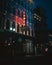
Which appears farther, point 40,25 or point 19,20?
point 40,25

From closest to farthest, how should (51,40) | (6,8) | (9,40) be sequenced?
(9,40), (6,8), (51,40)

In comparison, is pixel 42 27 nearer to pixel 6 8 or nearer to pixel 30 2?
pixel 30 2

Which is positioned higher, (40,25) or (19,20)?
(40,25)

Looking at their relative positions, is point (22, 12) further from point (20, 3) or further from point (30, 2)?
point (30, 2)

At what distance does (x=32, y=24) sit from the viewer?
64312mm

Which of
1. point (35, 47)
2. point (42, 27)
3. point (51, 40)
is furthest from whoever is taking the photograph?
point (51, 40)

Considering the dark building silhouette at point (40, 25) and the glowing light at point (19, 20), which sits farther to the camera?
the dark building silhouette at point (40, 25)

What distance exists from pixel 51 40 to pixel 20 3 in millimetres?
36209

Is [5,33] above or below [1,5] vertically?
below

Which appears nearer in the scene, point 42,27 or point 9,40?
point 9,40

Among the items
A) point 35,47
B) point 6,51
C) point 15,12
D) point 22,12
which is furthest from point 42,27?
point 6,51

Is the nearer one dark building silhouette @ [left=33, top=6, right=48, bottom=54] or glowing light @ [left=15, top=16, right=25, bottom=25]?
glowing light @ [left=15, top=16, right=25, bottom=25]

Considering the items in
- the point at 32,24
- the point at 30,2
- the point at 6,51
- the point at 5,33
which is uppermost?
the point at 30,2

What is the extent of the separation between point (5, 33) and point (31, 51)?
22.2m
